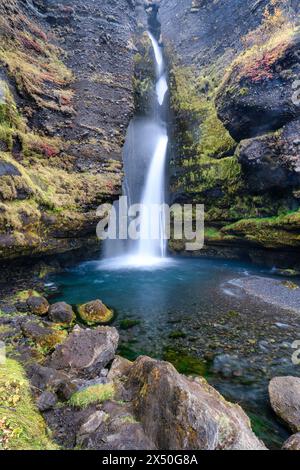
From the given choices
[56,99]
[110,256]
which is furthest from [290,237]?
[56,99]

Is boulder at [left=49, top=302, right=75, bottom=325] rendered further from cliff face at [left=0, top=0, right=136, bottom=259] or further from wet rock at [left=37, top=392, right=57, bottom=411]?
wet rock at [left=37, top=392, right=57, bottom=411]

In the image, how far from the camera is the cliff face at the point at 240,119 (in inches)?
532

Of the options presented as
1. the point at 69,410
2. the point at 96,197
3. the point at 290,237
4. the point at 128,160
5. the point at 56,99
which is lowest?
the point at 69,410

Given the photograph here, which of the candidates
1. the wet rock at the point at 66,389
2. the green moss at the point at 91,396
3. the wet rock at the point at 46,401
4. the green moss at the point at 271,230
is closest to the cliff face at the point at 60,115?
the wet rock at the point at 66,389

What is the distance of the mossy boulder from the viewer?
8.27 m

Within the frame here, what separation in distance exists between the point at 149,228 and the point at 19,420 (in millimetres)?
17847

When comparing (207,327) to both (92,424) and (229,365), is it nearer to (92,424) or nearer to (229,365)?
(229,365)

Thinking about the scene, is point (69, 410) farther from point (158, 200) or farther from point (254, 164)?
point (158, 200)

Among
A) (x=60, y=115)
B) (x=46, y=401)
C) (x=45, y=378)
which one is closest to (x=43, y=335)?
(x=45, y=378)

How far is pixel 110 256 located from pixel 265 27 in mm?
18292

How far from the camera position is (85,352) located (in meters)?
5.49

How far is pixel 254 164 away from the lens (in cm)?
1434

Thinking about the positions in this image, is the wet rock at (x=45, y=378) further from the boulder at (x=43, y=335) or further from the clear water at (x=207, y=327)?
the clear water at (x=207, y=327)

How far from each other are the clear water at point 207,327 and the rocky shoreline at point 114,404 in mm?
700
